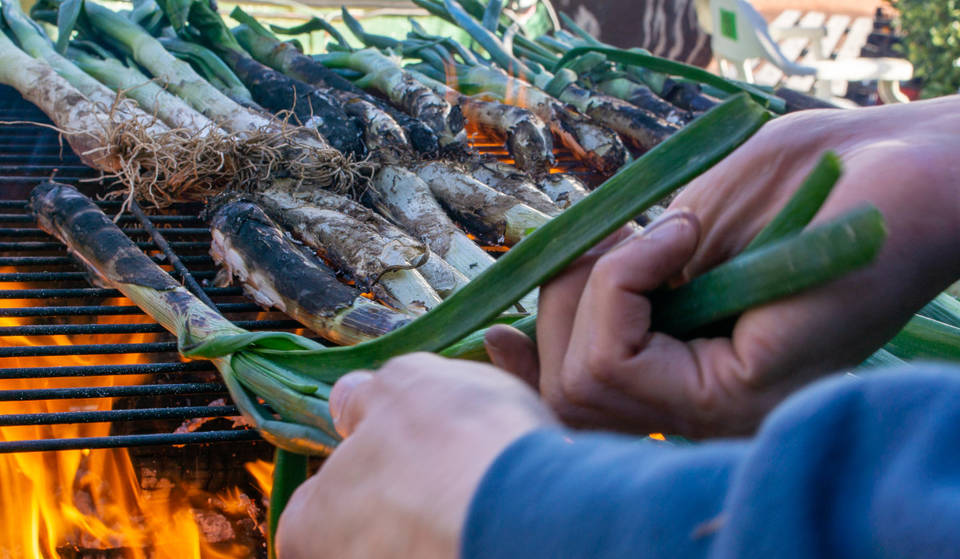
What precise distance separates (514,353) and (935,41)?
10.5 metres

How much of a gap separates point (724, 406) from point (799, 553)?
1.37 feet

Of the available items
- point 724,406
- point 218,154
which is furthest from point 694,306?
point 218,154

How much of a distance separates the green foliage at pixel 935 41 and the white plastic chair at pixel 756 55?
2.45 metres

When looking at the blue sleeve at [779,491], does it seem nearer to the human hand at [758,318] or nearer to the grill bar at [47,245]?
the human hand at [758,318]

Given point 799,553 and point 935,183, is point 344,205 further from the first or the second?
point 799,553

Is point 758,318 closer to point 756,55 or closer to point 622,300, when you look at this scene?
point 622,300

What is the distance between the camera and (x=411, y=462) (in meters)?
0.53

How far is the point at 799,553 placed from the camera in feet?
1.19

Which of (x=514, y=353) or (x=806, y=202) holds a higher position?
(x=806, y=202)

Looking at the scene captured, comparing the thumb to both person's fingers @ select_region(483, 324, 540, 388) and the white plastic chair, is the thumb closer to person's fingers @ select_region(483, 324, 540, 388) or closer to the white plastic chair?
person's fingers @ select_region(483, 324, 540, 388)

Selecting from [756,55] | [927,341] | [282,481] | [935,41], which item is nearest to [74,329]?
[282,481]

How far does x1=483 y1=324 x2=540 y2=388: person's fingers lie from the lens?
37.1 inches

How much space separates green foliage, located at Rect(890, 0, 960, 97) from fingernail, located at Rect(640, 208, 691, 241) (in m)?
10.0

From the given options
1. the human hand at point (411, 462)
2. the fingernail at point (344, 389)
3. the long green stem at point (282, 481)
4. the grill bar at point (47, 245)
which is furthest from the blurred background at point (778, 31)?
the human hand at point (411, 462)
